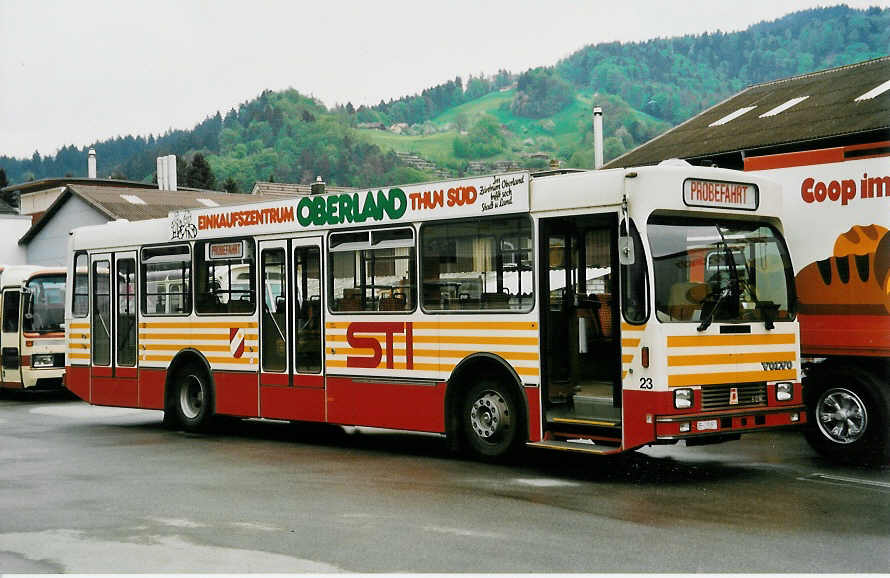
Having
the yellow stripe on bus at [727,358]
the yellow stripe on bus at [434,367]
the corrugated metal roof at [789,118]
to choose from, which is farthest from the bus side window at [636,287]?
the corrugated metal roof at [789,118]

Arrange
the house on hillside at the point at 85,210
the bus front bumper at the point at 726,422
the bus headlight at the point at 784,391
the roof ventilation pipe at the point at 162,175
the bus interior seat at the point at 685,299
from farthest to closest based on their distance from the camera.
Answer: the roof ventilation pipe at the point at 162,175 < the house on hillside at the point at 85,210 < the bus headlight at the point at 784,391 < the bus interior seat at the point at 685,299 < the bus front bumper at the point at 726,422

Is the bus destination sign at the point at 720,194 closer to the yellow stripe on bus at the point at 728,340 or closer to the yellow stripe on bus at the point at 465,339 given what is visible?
the yellow stripe on bus at the point at 728,340

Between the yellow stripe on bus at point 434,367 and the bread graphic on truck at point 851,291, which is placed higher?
the bread graphic on truck at point 851,291

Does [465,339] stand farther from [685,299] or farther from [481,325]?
[685,299]

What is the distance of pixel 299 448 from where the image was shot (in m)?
14.0

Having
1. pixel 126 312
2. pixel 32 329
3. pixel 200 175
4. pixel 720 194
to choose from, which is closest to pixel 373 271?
pixel 720 194

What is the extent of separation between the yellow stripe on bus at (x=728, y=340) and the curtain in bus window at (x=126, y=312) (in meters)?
9.12

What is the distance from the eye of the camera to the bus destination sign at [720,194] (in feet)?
35.2

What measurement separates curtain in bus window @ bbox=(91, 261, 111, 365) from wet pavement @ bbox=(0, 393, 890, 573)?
117 inches

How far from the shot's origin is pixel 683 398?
10.3m

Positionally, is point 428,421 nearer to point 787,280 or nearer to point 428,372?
point 428,372

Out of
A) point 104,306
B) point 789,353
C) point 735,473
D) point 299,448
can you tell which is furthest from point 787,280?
point 104,306

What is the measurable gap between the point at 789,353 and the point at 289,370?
20.2 ft

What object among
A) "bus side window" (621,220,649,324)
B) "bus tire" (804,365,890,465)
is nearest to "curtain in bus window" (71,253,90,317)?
"bus side window" (621,220,649,324)
